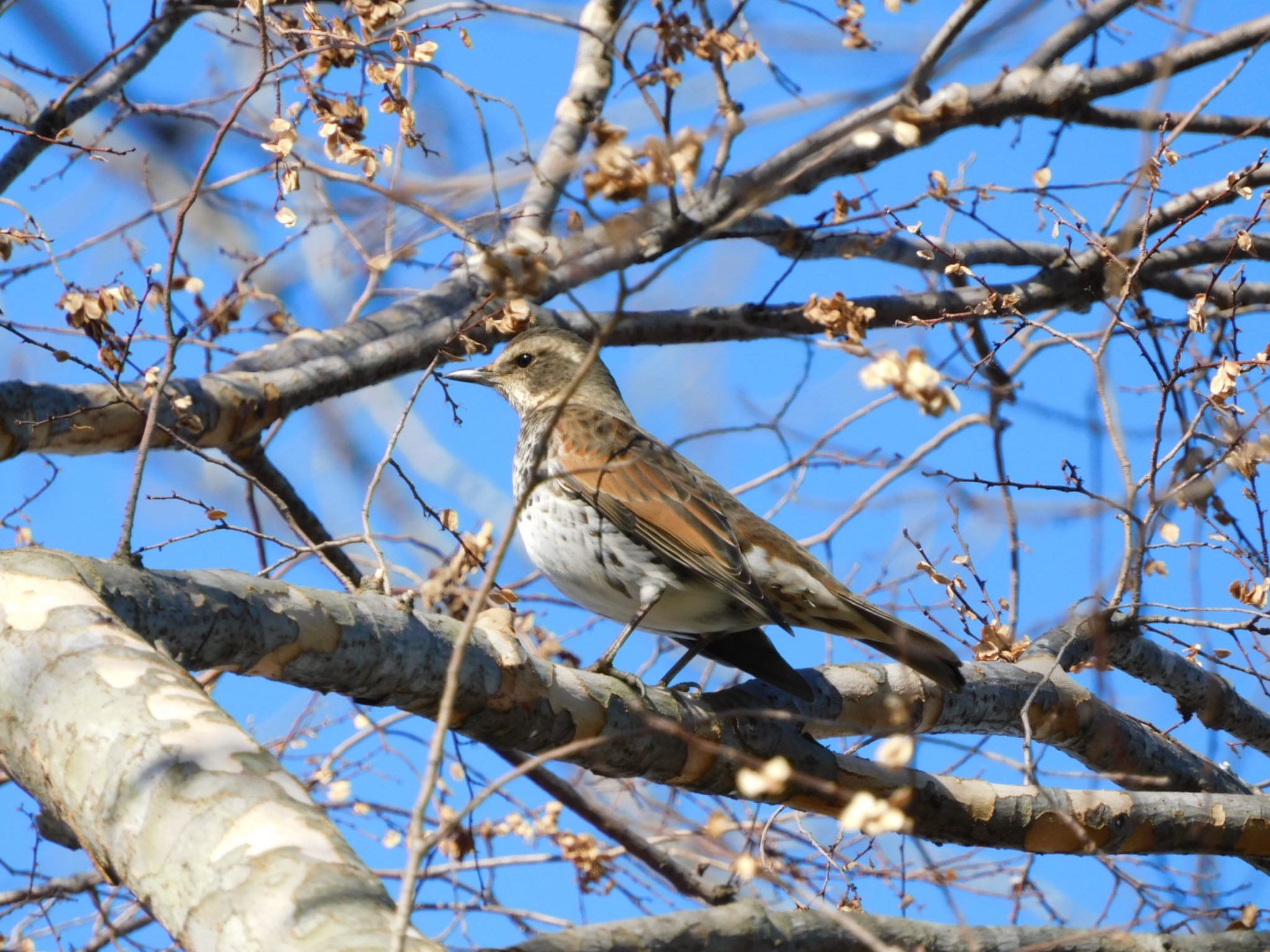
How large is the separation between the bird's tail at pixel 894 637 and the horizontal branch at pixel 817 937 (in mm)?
1101

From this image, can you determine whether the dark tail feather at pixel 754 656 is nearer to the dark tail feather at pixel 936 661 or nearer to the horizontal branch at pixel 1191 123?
the dark tail feather at pixel 936 661

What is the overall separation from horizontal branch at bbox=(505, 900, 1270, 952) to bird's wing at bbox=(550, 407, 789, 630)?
182cm

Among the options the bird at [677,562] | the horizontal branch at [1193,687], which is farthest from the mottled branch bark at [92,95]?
the horizontal branch at [1193,687]

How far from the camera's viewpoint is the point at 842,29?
5.11 meters

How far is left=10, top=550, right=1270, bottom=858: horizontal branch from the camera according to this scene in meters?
3.22

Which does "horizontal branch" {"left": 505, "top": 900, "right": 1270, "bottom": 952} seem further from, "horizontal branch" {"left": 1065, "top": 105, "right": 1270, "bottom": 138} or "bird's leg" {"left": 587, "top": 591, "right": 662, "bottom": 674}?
"horizontal branch" {"left": 1065, "top": 105, "right": 1270, "bottom": 138}

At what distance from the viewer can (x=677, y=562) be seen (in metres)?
5.27

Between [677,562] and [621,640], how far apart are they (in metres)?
0.45

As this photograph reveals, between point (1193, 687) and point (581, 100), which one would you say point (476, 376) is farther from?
point (1193, 687)

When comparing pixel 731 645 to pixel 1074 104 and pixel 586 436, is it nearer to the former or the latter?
pixel 586 436

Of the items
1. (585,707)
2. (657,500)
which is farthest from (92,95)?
(585,707)

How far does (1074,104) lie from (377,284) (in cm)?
352

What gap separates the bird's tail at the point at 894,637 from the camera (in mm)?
4516

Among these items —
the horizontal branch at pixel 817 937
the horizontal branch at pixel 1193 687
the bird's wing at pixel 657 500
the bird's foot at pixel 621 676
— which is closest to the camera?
the horizontal branch at pixel 817 937
